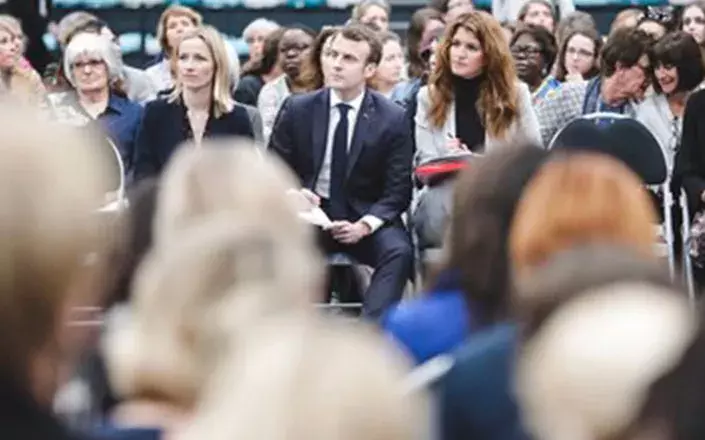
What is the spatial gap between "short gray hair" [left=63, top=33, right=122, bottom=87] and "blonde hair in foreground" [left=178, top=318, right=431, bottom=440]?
7.65 metres

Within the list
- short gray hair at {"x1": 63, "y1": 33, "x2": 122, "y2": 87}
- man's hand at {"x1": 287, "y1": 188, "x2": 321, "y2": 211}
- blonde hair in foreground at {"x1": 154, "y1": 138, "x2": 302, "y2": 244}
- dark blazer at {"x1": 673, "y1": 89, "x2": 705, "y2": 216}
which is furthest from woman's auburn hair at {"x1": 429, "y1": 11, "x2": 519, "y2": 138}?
blonde hair in foreground at {"x1": 154, "y1": 138, "x2": 302, "y2": 244}

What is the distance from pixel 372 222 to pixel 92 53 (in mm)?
2051

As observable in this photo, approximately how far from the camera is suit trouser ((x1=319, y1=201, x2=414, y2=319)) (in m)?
8.35

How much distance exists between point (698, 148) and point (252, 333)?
698cm

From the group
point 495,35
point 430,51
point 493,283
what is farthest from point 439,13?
point 493,283

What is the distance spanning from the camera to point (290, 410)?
6.07ft

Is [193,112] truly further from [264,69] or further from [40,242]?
[40,242]

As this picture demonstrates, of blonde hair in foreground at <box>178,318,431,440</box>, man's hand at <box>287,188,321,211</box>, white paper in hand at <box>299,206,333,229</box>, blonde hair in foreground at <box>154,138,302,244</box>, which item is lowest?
white paper in hand at <box>299,206,333,229</box>

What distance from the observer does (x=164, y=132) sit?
28.7ft

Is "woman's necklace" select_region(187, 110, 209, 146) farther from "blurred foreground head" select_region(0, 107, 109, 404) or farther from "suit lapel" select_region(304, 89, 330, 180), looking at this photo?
"blurred foreground head" select_region(0, 107, 109, 404)

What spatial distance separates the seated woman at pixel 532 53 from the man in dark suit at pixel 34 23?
3.74 meters

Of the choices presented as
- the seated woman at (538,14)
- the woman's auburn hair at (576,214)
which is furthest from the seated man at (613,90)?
the woman's auburn hair at (576,214)

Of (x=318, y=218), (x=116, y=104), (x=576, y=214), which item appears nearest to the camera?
(x=576, y=214)

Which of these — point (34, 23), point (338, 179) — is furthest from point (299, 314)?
point (34, 23)
